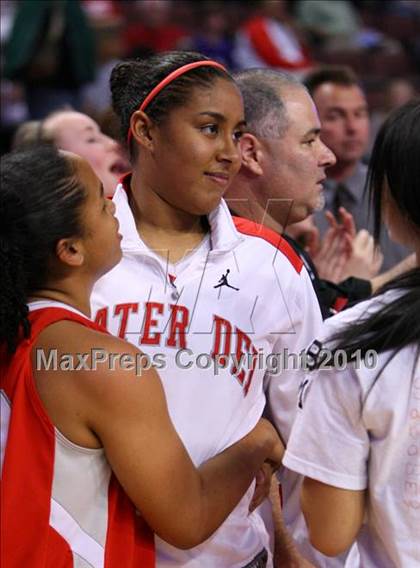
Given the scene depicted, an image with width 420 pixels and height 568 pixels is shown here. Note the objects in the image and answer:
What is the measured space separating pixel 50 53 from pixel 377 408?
4.60m

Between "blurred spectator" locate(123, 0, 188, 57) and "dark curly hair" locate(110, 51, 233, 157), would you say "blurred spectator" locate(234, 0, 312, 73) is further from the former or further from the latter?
"dark curly hair" locate(110, 51, 233, 157)

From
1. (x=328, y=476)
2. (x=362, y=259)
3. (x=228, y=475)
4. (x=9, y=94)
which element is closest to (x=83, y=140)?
(x=362, y=259)

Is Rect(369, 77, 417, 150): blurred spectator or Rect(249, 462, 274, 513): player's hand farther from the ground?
Rect(249, 462, 274, 513): player's hand

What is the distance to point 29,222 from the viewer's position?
1799mm

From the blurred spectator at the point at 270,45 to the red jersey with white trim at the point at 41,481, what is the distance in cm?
627

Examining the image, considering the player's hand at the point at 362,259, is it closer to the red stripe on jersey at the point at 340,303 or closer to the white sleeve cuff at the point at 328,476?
the red stripe on jersey at the point at 340,303

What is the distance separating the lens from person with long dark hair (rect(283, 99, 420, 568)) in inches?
64.5

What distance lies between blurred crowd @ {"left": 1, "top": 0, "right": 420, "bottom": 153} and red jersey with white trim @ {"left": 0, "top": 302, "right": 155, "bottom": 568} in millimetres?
3637

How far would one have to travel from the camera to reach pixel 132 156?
2316 millimetres

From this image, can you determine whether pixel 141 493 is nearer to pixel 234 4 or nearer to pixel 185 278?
pixel 185 278

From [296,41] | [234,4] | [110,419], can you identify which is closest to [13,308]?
[110,419]

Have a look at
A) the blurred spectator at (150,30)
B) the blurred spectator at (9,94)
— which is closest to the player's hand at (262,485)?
the blurred spectator at (9,94)

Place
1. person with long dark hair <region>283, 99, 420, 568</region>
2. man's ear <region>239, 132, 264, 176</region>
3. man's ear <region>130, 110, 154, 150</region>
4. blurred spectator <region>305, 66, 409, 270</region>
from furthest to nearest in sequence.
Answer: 1. blurred spectator <region>305, 66, 409, 270</region>
2. man's ear <region>239, 132, 264, 176</region>
3. man's ear <region>130, 110, 154, 150</region>
4. person with long dark hair <region>283, 99, 420, 568</region>

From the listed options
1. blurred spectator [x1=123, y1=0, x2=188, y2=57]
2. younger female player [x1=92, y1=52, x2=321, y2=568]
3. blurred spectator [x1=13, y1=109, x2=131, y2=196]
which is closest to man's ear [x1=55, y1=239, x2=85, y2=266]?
younger female player [x1=92, y1=52, x2=321, y2=568]
